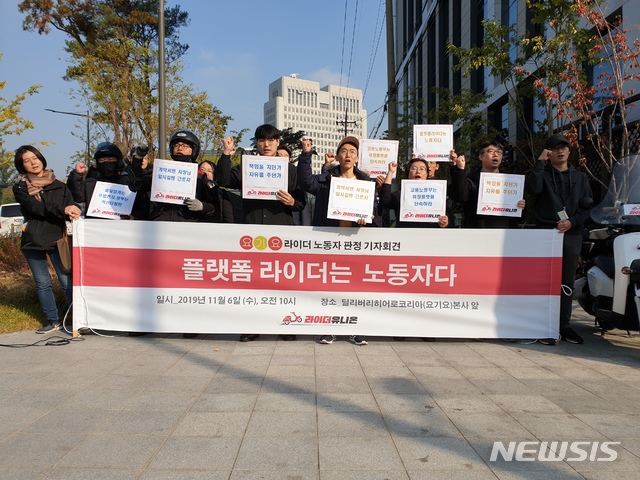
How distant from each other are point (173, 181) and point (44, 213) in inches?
59.2

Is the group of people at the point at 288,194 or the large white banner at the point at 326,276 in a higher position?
the group of people at the point at 288,194

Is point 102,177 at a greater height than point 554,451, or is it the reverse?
point 102,177

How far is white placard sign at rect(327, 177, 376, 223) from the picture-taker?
4934mm

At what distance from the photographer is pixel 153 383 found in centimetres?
394

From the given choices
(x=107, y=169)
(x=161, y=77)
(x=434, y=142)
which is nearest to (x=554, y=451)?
(x=434, y=142)

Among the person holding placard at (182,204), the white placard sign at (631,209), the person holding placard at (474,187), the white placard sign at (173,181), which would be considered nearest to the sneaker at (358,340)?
the person holding placard at (474,187)

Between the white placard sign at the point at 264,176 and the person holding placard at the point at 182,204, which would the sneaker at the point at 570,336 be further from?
the person holding placard at the point at 182,204

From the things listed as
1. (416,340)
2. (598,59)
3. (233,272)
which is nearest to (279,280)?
(233,272)

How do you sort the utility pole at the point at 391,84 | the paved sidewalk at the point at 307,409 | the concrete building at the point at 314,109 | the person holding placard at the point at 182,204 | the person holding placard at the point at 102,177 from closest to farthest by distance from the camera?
the paved sidewalk at the point at 307,409, the person holding placard at the point at 182,204, the person holding placard at the point at 102,177, the utility pole at the point at 391,84, the concrete building at the point at 314,109

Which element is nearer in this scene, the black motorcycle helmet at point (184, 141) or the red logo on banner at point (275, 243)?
the red logo on banner at point (275, 243)

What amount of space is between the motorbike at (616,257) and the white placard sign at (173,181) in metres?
4.33

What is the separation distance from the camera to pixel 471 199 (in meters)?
5.71

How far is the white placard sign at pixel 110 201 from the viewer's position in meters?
5.54

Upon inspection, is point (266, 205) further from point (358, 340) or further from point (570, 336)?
point (570, 336)
